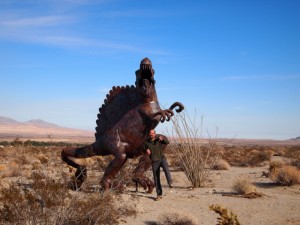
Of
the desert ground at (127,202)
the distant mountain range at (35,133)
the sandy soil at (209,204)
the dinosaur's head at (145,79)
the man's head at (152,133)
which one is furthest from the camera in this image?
the distant mountain range at (35,133)

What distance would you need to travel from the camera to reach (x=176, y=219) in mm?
7148

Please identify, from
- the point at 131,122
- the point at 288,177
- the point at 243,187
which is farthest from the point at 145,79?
the point at 288,177

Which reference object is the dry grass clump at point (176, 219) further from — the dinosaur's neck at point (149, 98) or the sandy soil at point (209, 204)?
the dinosaur's neck at point (149, 98)

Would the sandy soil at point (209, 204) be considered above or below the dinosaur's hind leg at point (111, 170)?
below

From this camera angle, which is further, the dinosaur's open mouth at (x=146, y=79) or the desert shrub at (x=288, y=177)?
the desert shrub at (x=288, y=177)

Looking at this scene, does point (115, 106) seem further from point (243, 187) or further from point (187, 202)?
point (243, 187)

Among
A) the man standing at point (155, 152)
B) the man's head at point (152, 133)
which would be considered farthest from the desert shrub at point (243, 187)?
the man's head at point (152, 133)

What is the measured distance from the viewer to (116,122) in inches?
363

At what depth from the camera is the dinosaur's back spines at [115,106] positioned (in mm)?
9273

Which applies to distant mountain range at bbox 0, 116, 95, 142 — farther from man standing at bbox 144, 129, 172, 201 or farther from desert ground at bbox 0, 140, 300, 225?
man standing at bbox 144, 129, 172, 201

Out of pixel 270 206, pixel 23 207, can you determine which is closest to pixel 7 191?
pixel 23 207

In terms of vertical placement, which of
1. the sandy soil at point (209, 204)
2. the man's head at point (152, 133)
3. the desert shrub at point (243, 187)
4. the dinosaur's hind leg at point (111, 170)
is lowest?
the sandy soil at point (209, 204)

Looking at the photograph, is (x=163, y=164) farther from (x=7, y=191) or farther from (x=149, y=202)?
(x=7, y=191)

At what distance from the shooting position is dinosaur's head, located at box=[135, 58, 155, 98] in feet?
28.8
